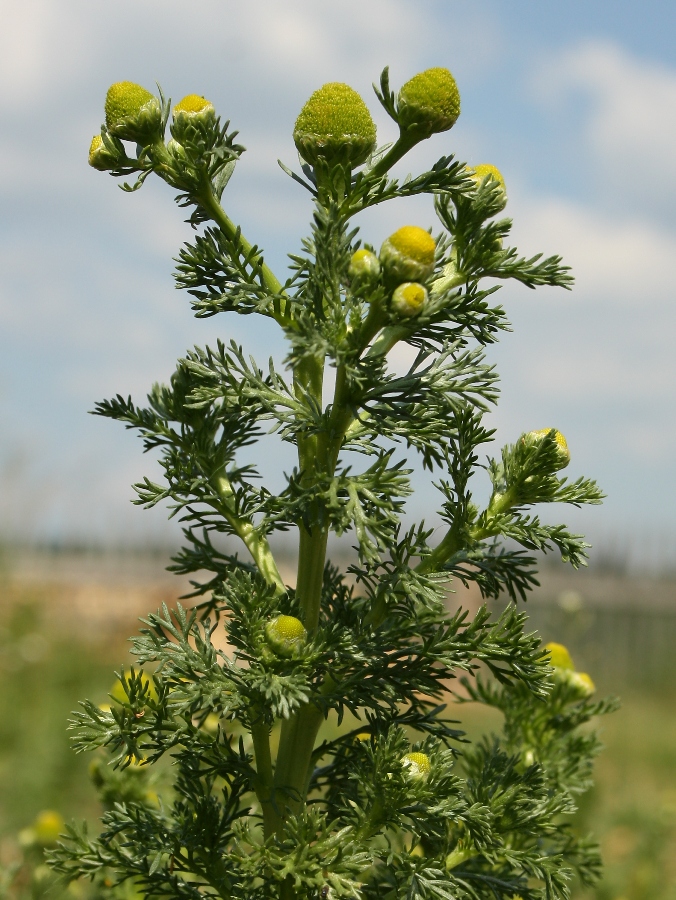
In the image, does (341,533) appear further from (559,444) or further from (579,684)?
(579,684)

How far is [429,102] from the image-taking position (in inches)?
52.8

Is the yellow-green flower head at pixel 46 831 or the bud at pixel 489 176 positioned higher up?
the bud at pixel 489 176

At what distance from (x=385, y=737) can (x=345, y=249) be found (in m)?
0.69

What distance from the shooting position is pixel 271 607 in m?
1.39

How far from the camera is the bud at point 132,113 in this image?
4.54 feet

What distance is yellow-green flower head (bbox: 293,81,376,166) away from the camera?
4.43 feet

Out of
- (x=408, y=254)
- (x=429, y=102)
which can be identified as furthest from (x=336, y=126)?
(x=408, y=254)

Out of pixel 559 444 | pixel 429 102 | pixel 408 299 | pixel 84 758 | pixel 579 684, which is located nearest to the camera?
pixel 408 299

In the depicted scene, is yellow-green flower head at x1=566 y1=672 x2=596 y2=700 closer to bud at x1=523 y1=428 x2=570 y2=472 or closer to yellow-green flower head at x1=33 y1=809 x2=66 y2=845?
bud at x1=523 y1=428 x2=570 y2=472

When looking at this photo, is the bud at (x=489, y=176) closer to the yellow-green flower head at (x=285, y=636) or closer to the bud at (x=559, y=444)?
the bud at (x=559, y=444)

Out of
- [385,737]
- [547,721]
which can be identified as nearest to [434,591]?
[385,737]

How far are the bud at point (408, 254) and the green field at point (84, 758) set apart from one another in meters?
1.88

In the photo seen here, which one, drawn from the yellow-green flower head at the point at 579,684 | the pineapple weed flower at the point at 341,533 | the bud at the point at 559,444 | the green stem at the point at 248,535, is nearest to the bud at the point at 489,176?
the pineapple weed flower at the point at 341,533

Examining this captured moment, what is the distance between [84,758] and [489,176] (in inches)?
210
